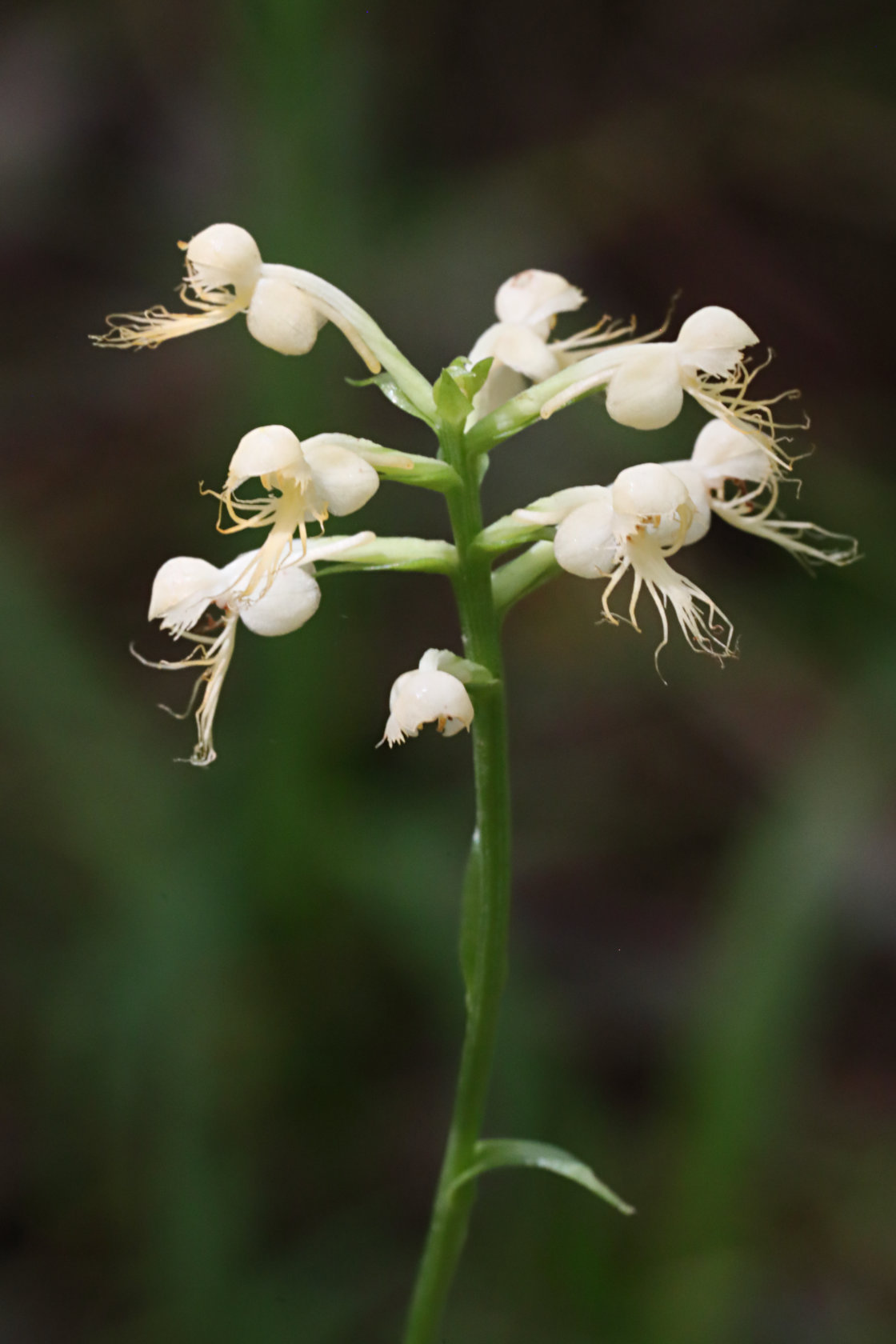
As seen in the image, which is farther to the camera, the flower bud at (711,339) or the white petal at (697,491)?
the white petal at (697,491)

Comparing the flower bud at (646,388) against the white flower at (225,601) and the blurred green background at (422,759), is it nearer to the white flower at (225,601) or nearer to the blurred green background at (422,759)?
the white flower at (225,601)

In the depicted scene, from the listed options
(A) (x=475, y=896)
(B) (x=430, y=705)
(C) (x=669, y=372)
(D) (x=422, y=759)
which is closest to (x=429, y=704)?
(B) (x=430, y=705)

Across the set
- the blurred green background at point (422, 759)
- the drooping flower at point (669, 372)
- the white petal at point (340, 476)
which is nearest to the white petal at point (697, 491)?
the drooping flower at point (669, 372)

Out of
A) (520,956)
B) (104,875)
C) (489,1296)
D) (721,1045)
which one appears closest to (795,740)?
(520,956)

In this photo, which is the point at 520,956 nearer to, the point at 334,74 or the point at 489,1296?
the point at 489,1296

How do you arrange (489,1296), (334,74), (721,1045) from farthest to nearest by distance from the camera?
(334,74) → (489,1296) → (721,1045)

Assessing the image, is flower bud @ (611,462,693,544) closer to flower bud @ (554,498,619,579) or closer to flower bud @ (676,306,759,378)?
flower bud @ (554,498,619,579)
